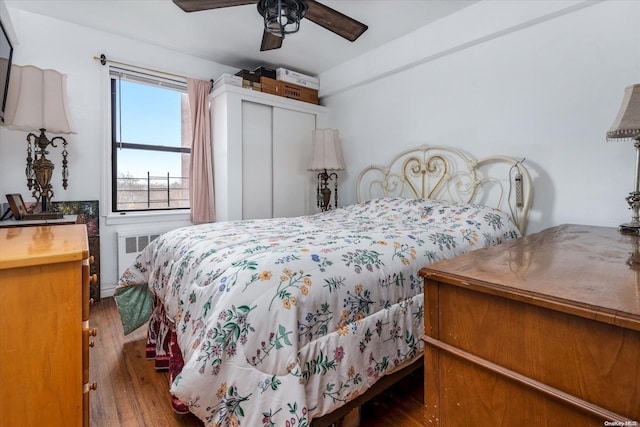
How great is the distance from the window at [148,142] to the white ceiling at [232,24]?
41 centimetres

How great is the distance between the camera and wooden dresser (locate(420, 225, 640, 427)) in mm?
531

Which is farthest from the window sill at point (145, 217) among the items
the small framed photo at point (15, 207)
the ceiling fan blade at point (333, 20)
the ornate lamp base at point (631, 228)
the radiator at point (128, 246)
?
the ornate lamp base at point (631, 228)

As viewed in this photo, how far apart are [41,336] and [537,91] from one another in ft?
9.58

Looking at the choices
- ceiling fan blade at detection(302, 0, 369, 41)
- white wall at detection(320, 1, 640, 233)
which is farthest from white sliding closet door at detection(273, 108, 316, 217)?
ceiling fan blade at detection(302, 0, 369, 41)

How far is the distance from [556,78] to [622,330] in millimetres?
2263

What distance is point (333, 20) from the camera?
2016mm

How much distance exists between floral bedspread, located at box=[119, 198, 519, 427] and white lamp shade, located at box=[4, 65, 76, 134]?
1362 mm

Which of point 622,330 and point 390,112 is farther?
point 390,112

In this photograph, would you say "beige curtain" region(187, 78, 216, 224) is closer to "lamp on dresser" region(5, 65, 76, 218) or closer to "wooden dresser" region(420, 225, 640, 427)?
"lamp on dresser" region(5, 65, 76, 218)

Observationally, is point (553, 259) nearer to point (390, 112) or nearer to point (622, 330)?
point (622, 330)

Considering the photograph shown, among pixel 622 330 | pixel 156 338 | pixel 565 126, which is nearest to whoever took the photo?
pixel 622 330

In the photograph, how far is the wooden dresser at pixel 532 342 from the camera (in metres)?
0.53

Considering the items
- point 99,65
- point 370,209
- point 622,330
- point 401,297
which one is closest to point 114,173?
point 99,65

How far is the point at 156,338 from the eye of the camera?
1911 millimetres
